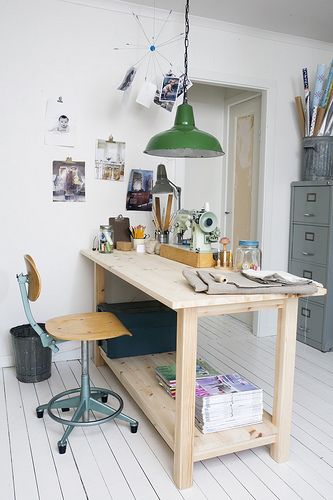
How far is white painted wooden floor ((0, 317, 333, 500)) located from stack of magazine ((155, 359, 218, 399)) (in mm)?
209

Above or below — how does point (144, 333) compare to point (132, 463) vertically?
above

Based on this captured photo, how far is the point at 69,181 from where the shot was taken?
3.07 metres

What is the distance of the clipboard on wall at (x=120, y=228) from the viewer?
10.3ft

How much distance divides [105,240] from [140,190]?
1.84ft

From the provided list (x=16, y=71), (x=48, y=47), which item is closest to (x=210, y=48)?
(x=48, y=47)

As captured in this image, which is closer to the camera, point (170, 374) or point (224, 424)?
point (224, 424)

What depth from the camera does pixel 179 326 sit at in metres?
1.70

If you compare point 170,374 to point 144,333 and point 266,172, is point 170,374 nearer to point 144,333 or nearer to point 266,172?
point 144,333

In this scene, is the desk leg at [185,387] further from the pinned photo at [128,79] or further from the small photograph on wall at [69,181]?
the pinned photo at [128,79]

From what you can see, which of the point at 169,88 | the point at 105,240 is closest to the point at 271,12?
the point at 169,88

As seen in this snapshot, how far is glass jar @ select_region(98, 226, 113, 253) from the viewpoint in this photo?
9.53 feet

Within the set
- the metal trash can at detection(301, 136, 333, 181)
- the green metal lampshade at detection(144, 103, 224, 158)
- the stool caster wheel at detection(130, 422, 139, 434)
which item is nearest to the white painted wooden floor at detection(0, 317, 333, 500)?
the stool caster wheel at detection(130, 422, 139, 434)

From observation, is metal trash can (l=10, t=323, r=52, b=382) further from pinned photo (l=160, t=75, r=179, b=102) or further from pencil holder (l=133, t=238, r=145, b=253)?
pinned photo (l=160, t=75, r=179, b=102)

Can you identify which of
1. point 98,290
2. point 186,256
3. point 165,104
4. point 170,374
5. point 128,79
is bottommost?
point 170,374
